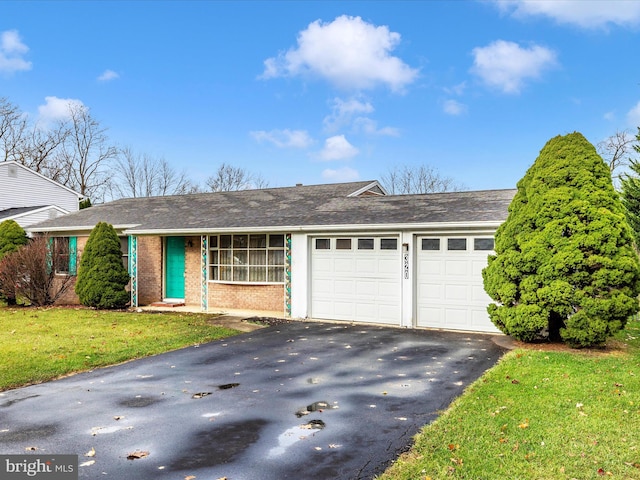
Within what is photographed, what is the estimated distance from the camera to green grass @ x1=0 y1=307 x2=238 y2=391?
763 cm

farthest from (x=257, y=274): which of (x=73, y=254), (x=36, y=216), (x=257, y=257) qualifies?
(x=36, y=216)

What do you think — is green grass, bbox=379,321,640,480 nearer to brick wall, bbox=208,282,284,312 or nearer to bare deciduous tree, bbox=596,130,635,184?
brick wall, bbox=208,282,284,312

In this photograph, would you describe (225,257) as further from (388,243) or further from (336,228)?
(388,243)

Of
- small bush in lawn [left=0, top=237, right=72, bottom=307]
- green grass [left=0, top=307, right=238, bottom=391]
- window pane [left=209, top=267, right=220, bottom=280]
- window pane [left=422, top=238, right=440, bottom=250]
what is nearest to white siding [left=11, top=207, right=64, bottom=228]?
small bush in lawn [left=0, top=237, right=72, bottom=307]

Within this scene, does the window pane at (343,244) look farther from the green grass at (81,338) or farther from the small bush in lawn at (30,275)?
the small bush in lawn at (30,275)

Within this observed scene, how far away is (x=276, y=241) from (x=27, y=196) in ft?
64.5

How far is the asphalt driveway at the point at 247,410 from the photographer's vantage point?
13.4 feet

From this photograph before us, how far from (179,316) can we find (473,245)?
801 centimetres

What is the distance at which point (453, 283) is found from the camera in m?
11.0

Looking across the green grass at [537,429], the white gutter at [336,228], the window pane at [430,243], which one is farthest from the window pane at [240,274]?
the green grass at [537,429]

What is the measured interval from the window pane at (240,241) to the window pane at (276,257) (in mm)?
887

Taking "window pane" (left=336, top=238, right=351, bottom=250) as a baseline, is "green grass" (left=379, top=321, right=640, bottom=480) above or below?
below

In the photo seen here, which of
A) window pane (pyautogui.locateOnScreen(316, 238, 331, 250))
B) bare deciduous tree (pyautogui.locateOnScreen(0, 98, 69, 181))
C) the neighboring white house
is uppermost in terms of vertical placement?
bare deciduous tree (pyautogui.locateOnScreen(0, 98, 69, 181))

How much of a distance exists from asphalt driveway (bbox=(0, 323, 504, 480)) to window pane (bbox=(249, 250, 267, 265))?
4971 mm
